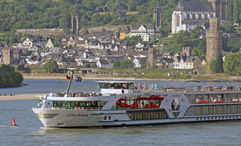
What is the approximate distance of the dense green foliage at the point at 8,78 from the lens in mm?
120938

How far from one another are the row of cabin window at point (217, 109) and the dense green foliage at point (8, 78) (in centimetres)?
6215

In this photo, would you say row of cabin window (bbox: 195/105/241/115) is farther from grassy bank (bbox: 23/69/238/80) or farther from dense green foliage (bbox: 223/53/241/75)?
dense green foliage (bbox: 223/53/241/75)

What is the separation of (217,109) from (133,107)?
7.79 meters

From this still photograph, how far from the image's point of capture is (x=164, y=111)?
59.2m

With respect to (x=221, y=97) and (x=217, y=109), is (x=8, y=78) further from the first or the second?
(x=217, y=109)

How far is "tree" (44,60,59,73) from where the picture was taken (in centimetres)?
17875

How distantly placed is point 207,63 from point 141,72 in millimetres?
14160

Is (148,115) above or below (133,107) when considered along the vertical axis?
below

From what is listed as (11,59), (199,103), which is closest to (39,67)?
(11,59)

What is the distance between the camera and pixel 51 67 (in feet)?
586

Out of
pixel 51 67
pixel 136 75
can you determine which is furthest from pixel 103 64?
pixel 136 75

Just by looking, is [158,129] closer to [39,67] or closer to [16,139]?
[16,139]

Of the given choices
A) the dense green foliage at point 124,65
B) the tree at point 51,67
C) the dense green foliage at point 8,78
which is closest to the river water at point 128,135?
the dense green foliage at point 8,78

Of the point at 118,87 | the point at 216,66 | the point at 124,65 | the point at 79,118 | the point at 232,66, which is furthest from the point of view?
the point at 124,65
